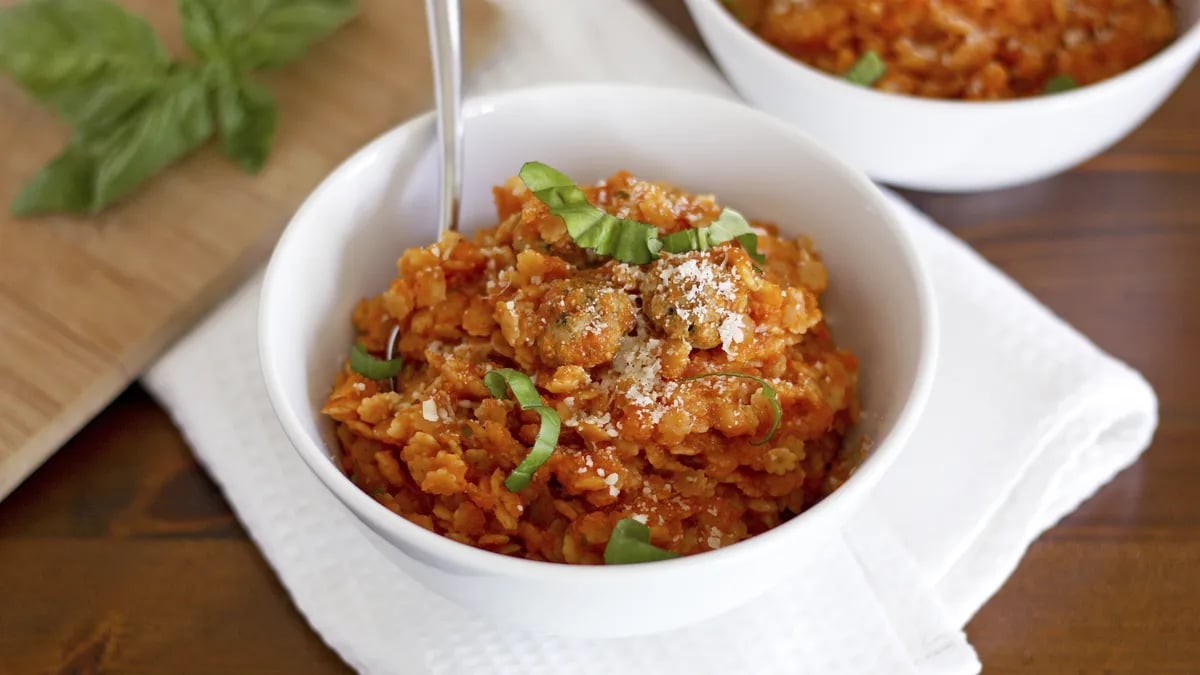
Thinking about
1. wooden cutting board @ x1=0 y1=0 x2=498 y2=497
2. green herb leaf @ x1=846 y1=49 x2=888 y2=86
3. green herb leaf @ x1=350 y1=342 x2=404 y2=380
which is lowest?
wooden cutting board @ x1=0 y1=0 x2=498 y2=497

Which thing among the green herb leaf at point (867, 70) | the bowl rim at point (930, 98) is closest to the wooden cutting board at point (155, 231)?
the bowl rim at point (930, 98)

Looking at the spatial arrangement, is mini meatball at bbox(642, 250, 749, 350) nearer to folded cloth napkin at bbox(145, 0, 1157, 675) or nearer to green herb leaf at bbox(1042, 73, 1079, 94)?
folded cloth napkin at bbox(145, 0, 1157, 675)

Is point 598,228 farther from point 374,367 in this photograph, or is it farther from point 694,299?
point 374,367

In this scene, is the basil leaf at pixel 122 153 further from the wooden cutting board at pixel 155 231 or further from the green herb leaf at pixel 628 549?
the green herb leaf at pixel 628 549

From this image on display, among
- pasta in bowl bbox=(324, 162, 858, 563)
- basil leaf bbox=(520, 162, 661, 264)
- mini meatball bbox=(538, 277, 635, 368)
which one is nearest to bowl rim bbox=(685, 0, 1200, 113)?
pasta in bowl bbox=(324, 162, 858, 563)

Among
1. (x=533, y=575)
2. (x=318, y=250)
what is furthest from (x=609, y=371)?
(x=318, y=250)

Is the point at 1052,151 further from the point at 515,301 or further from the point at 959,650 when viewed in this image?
the point at 515,301
